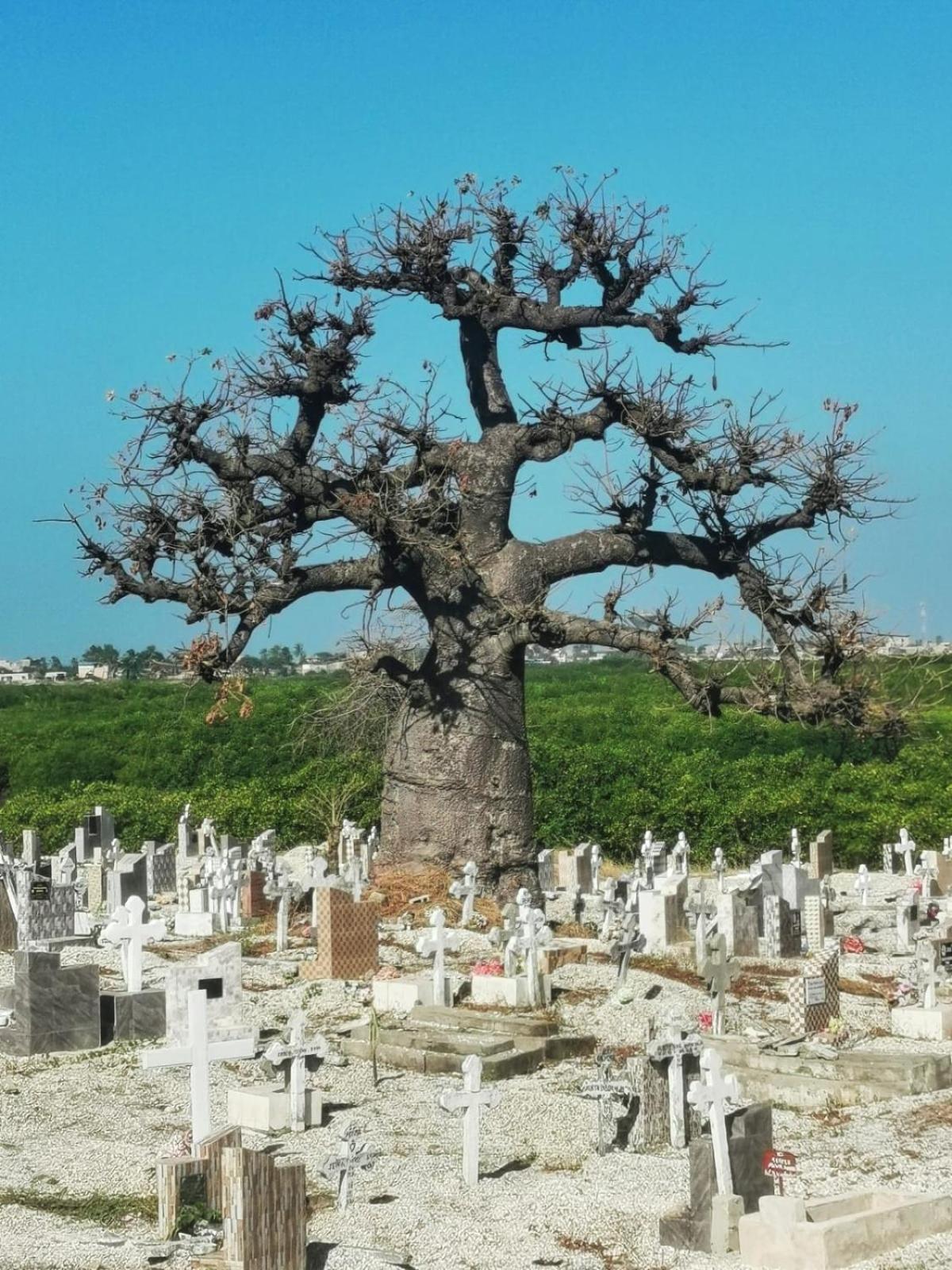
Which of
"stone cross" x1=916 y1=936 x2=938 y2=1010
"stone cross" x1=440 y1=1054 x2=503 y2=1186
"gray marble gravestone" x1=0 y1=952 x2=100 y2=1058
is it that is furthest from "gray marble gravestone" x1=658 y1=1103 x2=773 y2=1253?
"gray marble gravestone" x1=0 y1=952 x2=100 y2=1058

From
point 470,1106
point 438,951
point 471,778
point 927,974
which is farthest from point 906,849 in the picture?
point 470,1106

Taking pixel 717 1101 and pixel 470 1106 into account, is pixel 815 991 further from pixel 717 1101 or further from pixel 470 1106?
pixel 717 1101

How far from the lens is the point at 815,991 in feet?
37.3

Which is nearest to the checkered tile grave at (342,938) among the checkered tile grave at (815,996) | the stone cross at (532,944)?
the stone cross at (532,944)

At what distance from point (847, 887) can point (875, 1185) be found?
13092mm

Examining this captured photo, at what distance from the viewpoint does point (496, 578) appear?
59.0 ft

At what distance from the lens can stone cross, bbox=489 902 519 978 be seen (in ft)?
43.4

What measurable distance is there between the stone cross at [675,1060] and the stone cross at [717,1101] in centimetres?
57

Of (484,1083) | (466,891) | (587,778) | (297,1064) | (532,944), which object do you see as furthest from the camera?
(587,778)

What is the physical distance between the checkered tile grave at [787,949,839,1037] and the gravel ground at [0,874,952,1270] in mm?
309

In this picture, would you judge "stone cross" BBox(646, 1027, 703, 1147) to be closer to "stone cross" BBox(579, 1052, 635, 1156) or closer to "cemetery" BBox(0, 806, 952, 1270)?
"cemetery" BBox(0, 806, 952, 1270)

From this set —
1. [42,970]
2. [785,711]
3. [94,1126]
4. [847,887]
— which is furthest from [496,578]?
[94,1126]

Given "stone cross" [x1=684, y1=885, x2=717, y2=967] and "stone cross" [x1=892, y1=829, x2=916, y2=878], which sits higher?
"stone cross" [x1=892, y1=829, x2=916, y2=878]

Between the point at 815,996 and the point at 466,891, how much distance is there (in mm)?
6058
